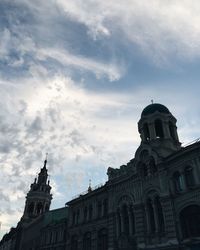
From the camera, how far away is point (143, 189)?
2798 centimetres

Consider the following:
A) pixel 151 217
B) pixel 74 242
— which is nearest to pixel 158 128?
pixel 151 217

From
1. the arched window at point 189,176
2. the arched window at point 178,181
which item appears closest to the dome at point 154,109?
the arched window at point 178,181

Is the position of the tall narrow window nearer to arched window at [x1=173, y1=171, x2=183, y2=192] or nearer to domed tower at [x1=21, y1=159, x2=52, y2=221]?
arched window at [x1=173, y1=171, x2=183, y2=192]

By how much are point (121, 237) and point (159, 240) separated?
5.57 m

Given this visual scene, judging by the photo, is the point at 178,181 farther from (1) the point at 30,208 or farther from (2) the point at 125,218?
(1) the point at 30,208

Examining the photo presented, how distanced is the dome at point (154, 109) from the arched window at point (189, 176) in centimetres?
1031

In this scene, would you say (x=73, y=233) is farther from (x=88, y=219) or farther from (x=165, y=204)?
(x=165, y=204)

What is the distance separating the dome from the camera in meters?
32.6

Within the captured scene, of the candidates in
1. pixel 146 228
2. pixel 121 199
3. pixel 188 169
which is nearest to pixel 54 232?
pixel 121 199

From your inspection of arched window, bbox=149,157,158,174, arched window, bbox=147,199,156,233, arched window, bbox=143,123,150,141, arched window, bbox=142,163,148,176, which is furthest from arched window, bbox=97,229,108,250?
arched window, bbox=143,123,150,141

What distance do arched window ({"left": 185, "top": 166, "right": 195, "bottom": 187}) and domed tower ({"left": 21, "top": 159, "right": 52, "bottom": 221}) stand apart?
47.6 m

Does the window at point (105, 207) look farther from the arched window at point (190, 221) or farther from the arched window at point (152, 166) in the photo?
the arched window at point (190, 221)

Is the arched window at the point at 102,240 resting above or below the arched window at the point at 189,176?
below

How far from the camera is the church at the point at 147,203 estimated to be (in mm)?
23156
